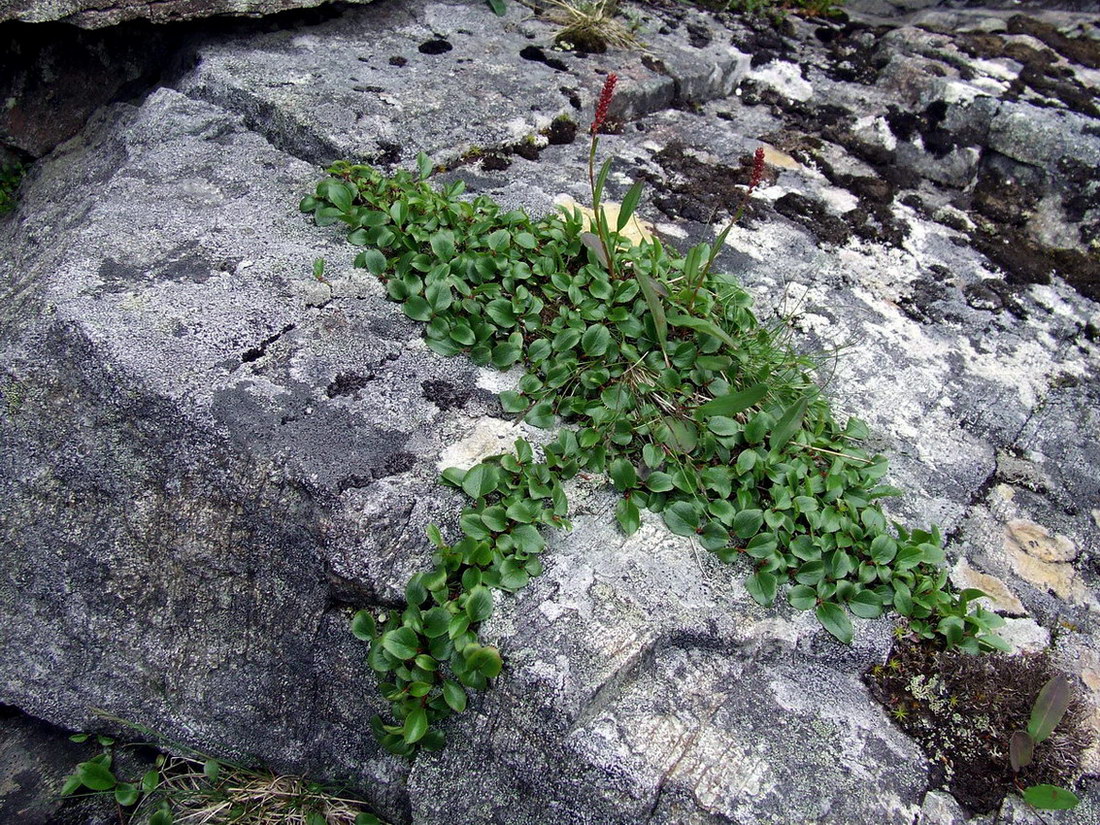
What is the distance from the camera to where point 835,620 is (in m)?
2.32

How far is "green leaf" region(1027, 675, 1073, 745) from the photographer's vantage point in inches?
87.3

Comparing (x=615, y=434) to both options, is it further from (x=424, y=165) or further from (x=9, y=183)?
(x=9, y=183)

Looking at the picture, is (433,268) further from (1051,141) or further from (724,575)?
(1051,141)

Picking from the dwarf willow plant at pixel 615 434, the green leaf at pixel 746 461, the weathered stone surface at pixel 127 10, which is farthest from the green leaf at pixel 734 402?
the weathered stone surface at pixel 127 10

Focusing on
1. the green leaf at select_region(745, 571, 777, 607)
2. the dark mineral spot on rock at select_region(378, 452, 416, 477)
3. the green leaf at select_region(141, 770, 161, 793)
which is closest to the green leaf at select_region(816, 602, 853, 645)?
the green leaf at select_region(745, 571, 777, 607)

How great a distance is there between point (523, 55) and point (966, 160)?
218 cm

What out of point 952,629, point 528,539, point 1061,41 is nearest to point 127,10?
point 528,539

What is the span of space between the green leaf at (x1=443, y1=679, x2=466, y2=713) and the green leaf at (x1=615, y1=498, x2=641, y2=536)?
0.62m

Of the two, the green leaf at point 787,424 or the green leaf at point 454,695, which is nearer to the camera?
the green leaf at point 454,695

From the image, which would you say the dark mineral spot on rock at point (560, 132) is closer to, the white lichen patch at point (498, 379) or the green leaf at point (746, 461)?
the white lichen patch at point (498, 379)

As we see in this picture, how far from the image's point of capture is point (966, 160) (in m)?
3.99

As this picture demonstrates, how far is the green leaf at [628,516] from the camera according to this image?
2357 mm

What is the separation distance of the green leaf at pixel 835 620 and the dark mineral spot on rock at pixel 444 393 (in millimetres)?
1213

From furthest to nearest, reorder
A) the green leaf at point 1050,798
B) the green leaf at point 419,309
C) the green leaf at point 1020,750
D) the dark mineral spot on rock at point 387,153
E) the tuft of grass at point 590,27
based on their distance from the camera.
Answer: the tuft of grass at point 590,27, the dark mineral spot on rock at point 387,153, the green leaf at point 419,309, the green leaf at point 1020,750, the green leaf at point 1050,798
